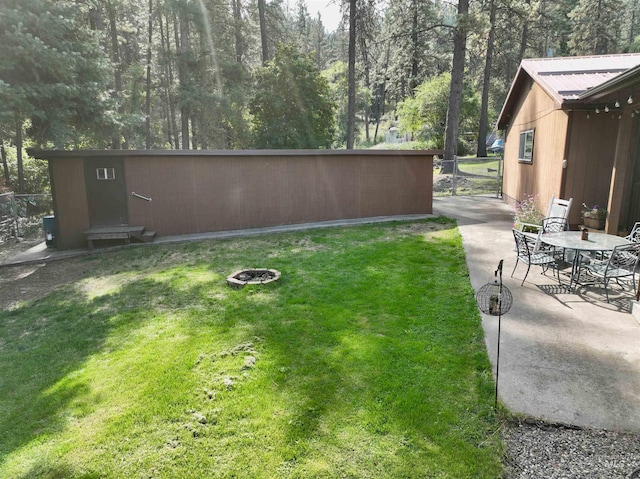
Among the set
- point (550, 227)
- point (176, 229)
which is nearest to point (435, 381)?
point (550, 227)

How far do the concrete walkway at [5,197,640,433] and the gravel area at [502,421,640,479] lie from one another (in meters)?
0.10

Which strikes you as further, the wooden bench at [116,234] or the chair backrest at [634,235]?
the wooden bench at [116,234]

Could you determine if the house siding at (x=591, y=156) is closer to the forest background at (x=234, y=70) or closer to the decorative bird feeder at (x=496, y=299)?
the decorative bird feeder at (x=496, y=299)

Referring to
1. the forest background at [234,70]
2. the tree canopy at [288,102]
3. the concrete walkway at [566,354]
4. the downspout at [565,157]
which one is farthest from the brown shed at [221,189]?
the tree canopy at [288,102]

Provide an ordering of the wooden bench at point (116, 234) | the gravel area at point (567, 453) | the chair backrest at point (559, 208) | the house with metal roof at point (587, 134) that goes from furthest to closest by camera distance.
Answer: the wooden bench at point (116, 234) → the chair backrest at point (559, 208) → the house with metal roof at point (587, 134) → the gravel area at point (567, 453)

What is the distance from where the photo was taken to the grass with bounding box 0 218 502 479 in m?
2.49

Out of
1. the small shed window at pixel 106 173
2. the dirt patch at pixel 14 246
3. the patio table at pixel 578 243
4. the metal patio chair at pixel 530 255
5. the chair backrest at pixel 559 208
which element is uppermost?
the small shed window at pixel 106 173

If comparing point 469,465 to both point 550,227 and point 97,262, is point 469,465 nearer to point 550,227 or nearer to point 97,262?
point 550,227

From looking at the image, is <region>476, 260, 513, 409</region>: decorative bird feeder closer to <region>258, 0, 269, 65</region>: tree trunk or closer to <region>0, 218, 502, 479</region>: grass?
<region>0, 218, 502, 479</region>: grass

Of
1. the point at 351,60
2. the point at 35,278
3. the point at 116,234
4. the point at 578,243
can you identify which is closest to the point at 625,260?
the point at 578,243

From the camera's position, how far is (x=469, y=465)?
2.37 metres

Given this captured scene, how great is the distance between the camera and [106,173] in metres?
8.48

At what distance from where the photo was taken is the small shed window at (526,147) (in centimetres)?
996

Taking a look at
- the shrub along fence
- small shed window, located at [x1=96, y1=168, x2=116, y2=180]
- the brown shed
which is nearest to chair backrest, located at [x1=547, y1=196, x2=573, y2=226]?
the brown shed
